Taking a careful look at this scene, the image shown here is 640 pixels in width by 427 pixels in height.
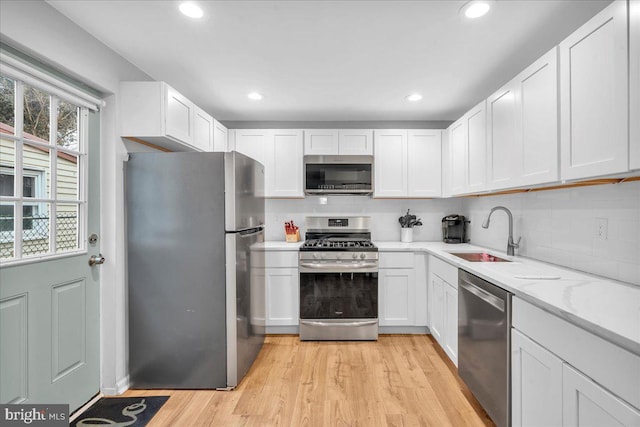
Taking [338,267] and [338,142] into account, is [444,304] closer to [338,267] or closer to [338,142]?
[338,267]

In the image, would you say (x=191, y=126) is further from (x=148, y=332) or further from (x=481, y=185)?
(x=481, y=185)

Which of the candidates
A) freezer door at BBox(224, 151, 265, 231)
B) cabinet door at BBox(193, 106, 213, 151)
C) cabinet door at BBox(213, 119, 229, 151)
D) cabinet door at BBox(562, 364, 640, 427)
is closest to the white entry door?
cabinet door at BBox(193, 106, 213, 151)

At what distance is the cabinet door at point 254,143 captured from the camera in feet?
11.2

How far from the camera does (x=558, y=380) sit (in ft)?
3.91

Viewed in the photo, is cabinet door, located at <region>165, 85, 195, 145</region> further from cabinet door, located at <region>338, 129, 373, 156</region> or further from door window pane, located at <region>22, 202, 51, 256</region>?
cabinet door, located at <region>338, 129, 373, 156</region>

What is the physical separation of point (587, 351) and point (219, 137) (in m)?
3.16

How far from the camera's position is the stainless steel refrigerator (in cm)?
215

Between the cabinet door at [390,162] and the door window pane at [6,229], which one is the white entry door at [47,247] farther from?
the cabinet door at [390,162]

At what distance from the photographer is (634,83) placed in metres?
1.16

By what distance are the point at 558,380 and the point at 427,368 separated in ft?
4.67

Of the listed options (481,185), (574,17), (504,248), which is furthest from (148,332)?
(574,17)

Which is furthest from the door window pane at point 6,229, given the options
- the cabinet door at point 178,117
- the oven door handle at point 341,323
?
the oven door handle at point 341,323

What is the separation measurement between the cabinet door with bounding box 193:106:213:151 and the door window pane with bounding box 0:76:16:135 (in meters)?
1.14

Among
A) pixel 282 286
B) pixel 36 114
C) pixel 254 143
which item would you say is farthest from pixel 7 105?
pixel 282 286
